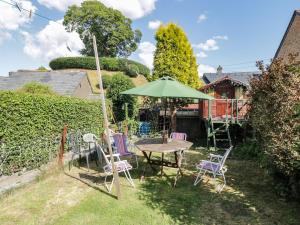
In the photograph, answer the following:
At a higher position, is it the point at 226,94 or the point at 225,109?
the point at 226,94

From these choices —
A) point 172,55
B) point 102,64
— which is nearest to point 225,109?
point 172,55

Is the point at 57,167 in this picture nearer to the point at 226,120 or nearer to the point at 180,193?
the point at 180,193

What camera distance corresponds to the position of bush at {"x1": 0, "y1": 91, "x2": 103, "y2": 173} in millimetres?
6586

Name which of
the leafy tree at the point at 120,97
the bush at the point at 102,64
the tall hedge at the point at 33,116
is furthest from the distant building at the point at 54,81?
the bush at the point at 102,64

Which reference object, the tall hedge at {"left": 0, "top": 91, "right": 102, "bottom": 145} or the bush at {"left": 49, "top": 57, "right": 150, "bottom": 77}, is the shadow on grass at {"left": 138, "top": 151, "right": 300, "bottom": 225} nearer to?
the tall hedge at {"left": 0, "top": 91, "right": 102, "bottom": 145}

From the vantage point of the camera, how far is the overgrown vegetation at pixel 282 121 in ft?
16.2

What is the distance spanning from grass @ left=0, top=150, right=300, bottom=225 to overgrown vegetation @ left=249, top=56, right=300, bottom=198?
805mm

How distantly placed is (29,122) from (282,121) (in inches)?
255

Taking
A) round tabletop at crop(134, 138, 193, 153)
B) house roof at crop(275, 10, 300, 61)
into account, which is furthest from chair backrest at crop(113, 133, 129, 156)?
house roof at crop(275, 10, 300, 61)

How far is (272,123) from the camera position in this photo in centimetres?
562

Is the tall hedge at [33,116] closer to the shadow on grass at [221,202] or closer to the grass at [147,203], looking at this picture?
the grass at [147,203]

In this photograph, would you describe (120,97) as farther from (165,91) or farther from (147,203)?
(147,203)

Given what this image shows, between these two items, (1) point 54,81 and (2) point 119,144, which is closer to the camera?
(2) point 119,144

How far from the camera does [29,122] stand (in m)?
7.27
